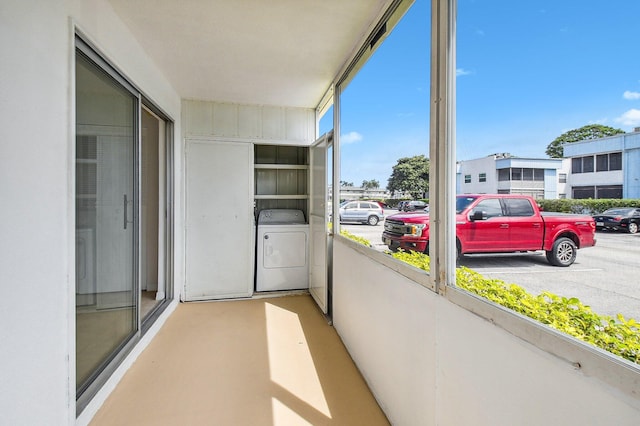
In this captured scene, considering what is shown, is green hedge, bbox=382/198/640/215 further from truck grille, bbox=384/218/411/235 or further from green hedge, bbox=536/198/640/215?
truck grille, bbox=384/218/411/235

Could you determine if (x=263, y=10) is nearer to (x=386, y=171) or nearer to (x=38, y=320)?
(x=386, y=171)

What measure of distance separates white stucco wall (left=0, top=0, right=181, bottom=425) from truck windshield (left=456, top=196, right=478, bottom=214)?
67.2 inches

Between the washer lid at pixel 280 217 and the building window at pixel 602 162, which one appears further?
the washer lid at pixel 280 217

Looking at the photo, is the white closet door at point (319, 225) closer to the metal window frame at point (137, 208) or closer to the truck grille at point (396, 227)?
the truck grille at point (396, 227)

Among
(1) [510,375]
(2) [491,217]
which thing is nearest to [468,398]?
(1) [510,375]

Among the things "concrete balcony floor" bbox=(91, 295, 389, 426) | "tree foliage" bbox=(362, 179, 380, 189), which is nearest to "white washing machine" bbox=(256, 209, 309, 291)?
"concrete balcony floor" bbox=(91, 295, 389, 426)

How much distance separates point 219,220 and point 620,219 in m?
3.72

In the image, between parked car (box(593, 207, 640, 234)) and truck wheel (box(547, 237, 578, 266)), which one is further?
truck wheel (box(547, 237, 578, 266))

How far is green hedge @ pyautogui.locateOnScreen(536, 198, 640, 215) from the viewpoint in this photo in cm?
74

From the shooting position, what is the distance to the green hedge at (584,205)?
29.0 inches

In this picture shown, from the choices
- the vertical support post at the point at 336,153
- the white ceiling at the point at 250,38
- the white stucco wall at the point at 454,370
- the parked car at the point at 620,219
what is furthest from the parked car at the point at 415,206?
the vertical support post at the point at 336,153

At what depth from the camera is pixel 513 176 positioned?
1001mm

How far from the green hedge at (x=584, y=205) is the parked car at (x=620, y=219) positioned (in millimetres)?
11

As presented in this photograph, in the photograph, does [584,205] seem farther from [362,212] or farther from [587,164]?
[362,212]
